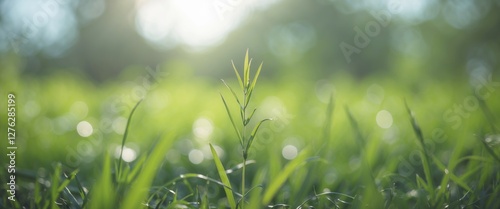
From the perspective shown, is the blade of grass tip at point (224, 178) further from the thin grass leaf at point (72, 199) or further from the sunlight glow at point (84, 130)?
the sunlight glow at point (84, 130)

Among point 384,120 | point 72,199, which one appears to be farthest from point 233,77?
point 72,199

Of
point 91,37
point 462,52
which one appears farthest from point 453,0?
point 91,37

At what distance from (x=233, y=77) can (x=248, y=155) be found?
1583 centimetres

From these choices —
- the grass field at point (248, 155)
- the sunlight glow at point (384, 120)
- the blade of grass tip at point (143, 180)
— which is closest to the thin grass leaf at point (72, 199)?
the grass field at point (248, 155)

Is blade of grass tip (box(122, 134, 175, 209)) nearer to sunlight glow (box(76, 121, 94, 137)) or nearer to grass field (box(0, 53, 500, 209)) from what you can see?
grass field (box(0, 53, 500, 209))

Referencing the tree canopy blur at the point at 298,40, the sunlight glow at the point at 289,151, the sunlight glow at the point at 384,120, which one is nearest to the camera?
the sunlight glow at the point at 289,151

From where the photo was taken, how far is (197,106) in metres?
2.46

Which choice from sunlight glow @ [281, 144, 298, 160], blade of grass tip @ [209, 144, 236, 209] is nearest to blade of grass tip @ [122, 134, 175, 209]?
blade of grass tip @ [209, 144, 236, 209]

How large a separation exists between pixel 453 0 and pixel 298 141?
12825 mm

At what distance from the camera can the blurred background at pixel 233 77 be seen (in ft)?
5.23

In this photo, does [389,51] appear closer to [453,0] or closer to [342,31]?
[342,31]

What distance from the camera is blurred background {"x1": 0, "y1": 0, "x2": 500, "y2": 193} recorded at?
1.59m

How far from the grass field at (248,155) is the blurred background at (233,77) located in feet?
0.04

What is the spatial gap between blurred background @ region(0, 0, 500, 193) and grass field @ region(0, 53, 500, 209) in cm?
1
